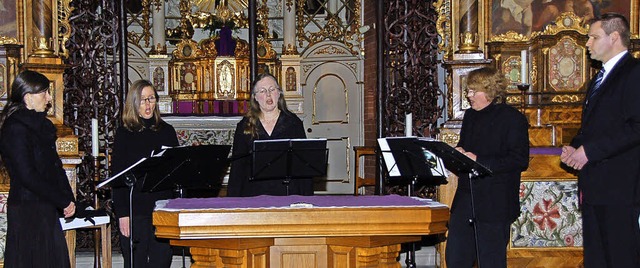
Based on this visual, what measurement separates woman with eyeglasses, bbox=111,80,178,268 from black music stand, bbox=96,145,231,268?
0.19 m

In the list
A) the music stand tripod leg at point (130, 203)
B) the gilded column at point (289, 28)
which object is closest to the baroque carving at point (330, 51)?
the gilded column at point (289, 28)

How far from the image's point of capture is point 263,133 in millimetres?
5383

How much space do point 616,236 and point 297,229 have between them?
6.04ft

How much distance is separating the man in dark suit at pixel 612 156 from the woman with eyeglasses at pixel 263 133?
1.79 metres

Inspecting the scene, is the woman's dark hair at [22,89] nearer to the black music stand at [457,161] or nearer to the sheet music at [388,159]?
the sheet music at [388,159]

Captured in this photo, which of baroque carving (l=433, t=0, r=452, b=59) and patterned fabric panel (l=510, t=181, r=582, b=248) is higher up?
baroque carving (l=433, t=0, r=452, b=59)

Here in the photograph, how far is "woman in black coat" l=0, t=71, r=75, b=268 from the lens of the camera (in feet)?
15.5

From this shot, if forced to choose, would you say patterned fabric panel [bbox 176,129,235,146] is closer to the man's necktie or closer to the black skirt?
the black skirt

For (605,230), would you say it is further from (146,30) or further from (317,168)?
(146,30)

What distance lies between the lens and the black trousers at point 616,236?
14.5 feet

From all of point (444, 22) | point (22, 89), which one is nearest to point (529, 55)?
point (444, 22)

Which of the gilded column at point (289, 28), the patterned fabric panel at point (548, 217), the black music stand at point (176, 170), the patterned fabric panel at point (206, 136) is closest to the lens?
the black music stand at point (176, 170)

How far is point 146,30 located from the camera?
45.0 feet

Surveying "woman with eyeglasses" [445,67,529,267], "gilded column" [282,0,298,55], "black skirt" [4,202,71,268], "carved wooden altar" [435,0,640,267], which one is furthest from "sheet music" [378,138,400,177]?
"gilded column" [282,0,298,55]
